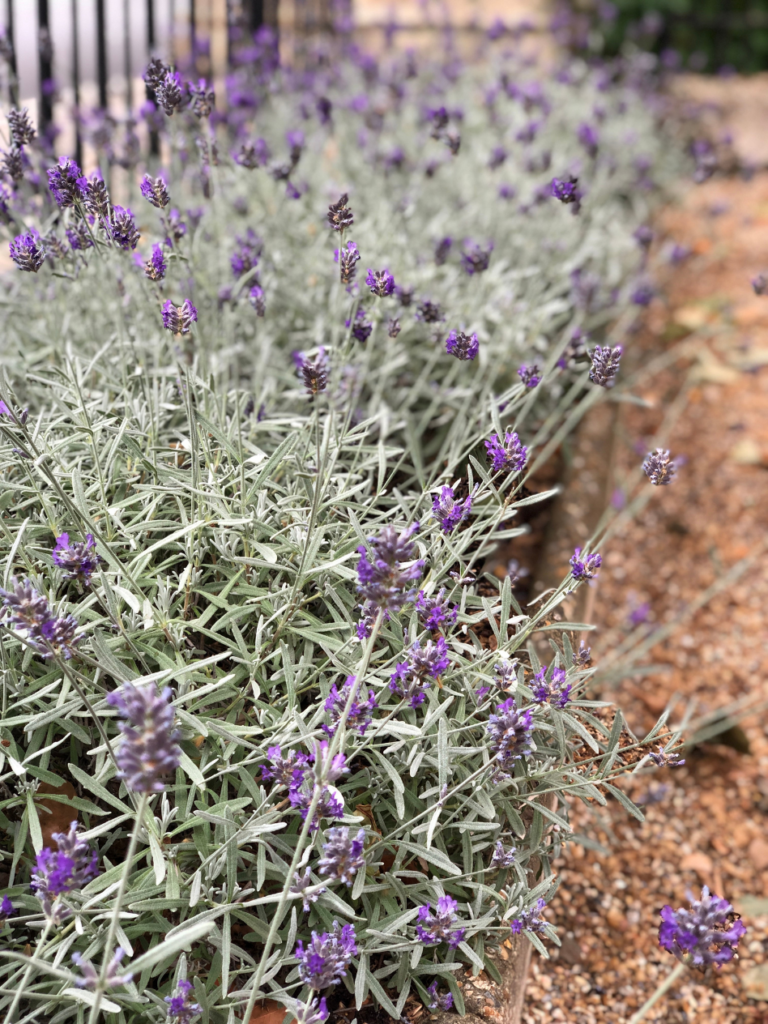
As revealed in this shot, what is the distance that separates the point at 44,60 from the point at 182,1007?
128 inches

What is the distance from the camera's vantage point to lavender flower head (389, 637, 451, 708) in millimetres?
1388

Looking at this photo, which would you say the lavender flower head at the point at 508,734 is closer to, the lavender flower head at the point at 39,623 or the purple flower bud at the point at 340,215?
the lavender flower head at the point at 39,623

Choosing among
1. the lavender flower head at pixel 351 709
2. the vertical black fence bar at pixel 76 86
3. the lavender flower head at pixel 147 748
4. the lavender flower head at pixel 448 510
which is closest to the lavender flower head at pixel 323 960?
the lavender flower head at pixel 351 709

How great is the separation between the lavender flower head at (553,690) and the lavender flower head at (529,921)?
0.33 metres

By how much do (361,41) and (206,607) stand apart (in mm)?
7242

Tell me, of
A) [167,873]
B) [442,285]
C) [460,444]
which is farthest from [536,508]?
[167,873]

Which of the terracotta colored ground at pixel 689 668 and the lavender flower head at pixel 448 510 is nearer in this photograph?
the lavender flower head at pixel 448 510

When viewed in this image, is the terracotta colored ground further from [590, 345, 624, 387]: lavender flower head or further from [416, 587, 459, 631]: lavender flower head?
[590, 345, 624, 387]: lavender flower head

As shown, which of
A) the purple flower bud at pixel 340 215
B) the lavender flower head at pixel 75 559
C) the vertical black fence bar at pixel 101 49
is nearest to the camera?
the lavender flower head at pixel 75 559

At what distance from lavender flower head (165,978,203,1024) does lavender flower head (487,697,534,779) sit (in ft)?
1.79

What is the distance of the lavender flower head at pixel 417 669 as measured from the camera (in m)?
1.39

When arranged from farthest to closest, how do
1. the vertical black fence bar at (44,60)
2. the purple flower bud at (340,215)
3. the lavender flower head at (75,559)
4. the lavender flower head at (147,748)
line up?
1. the vertical black fence bar at (44,60)
2. the purple flower bud at (340,215)
3. the lavender flower head at (75,559)
4. the lavender flower head at (147,748)

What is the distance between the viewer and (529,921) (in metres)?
1.48

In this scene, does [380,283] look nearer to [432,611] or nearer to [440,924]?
[432,611]
